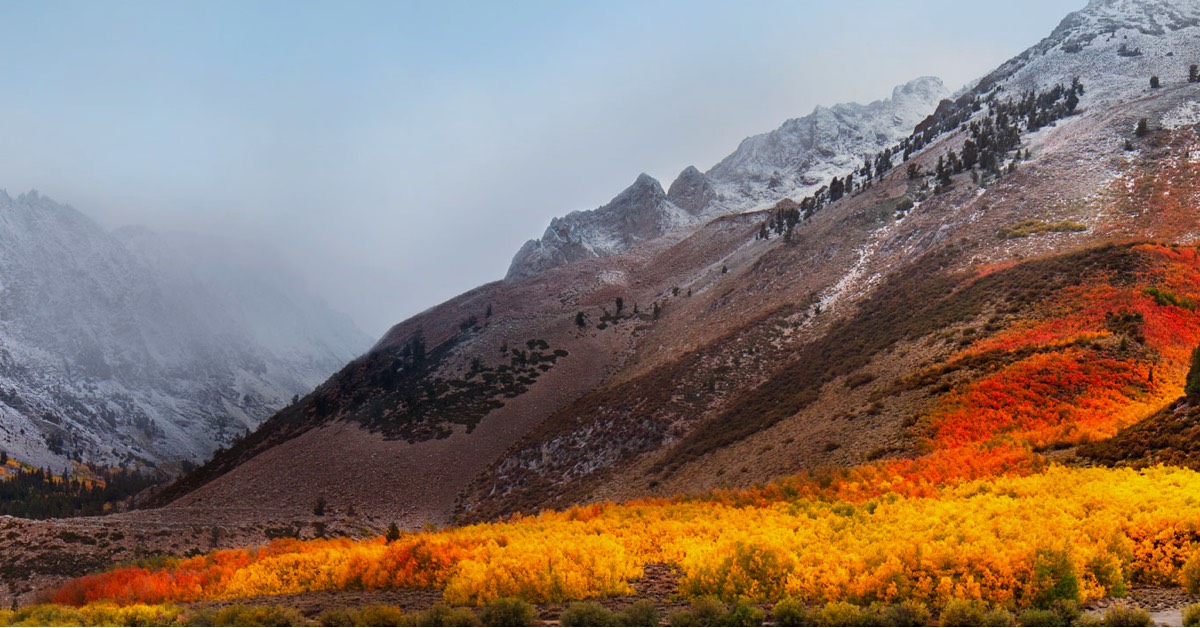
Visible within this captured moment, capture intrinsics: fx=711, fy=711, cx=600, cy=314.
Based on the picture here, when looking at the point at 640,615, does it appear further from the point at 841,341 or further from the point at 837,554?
the point at 841,341

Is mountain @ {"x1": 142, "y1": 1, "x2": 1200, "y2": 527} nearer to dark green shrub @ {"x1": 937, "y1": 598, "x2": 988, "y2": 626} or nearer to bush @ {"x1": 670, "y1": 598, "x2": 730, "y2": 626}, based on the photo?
dark green shrub @ {"x1": 937, "y1": 598, "x2": 988, "y2": 626}

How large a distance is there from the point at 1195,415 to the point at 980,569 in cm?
1294

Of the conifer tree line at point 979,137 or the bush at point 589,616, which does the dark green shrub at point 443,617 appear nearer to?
the bush at point 589,616

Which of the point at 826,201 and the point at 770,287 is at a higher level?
the point at 826,201

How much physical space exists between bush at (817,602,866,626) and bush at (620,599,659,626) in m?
2.72

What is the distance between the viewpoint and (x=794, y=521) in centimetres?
1838

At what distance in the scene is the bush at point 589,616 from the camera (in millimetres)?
12078

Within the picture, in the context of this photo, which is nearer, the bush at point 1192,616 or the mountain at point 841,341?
the bush at point 1192,616

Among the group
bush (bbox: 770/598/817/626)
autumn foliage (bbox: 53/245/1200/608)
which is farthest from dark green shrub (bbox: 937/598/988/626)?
bush (bbox: 770/598/817/626)

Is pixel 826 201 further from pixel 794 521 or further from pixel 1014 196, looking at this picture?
pixel 794 521

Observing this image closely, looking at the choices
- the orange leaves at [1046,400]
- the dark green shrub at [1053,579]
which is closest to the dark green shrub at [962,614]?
the dark green shrub at [1053,579]

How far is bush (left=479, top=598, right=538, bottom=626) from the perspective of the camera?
12.9 metres

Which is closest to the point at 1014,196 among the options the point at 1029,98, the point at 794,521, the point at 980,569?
the point at 1029,98

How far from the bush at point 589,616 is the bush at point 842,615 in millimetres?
3325
